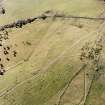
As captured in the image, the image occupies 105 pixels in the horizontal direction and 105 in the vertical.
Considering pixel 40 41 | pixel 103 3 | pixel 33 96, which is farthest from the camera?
pixel 103 3

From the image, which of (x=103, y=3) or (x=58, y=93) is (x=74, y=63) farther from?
(x=103, y=3)

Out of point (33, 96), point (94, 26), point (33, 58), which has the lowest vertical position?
point (33, 96)

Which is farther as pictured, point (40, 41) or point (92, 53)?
point (40, 41)

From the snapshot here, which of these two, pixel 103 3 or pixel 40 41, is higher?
pixel 103 3

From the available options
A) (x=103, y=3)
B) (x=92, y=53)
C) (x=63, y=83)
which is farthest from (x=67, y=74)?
(x=103, y=3)

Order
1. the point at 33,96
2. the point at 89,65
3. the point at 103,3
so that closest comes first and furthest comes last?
the point at 33,96, the point at 89,65, the point at 103,3

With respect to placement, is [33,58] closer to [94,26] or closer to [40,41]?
[40,41]

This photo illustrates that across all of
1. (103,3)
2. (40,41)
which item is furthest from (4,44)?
(103,3)
